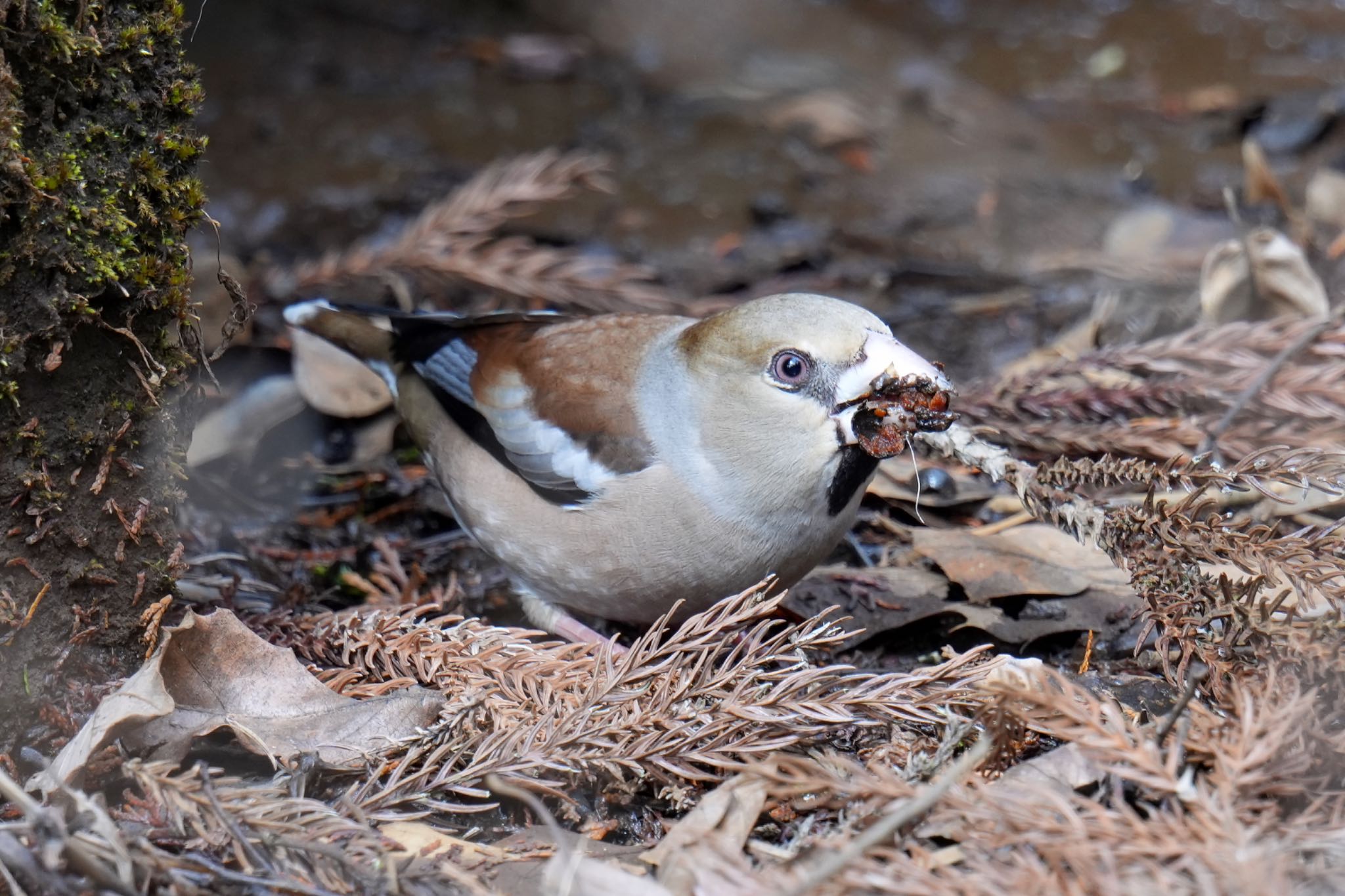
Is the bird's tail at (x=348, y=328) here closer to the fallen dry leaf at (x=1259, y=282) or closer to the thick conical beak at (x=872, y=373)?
the thick conical beak at (x=872, y=373)

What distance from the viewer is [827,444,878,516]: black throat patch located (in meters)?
3.35

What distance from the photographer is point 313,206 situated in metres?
6.88

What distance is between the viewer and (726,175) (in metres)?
7.44

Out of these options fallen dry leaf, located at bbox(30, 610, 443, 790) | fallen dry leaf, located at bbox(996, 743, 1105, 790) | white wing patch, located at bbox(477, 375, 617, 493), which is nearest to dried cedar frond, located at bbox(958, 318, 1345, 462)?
white wing patch, located at bbox(477, 375, 617, 493)

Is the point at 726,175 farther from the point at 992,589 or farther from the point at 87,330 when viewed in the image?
the point at 87,330

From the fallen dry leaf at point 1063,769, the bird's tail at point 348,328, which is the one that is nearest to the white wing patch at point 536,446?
the bird's tail at point 348,328

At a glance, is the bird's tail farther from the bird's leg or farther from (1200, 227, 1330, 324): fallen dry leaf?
(1200, 227, 1330, 324): fallen dry leaf

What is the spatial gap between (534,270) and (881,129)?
3.63 meters

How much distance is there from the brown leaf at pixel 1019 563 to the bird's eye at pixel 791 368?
83cm

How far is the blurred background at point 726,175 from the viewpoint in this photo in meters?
4.81

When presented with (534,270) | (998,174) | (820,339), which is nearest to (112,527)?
(820,339)

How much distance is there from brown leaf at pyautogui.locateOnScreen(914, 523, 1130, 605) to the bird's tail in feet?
6.72

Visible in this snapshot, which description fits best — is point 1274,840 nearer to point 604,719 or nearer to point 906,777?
point 906,777

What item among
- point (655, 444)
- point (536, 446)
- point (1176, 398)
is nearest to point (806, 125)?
point (1176, 398)
